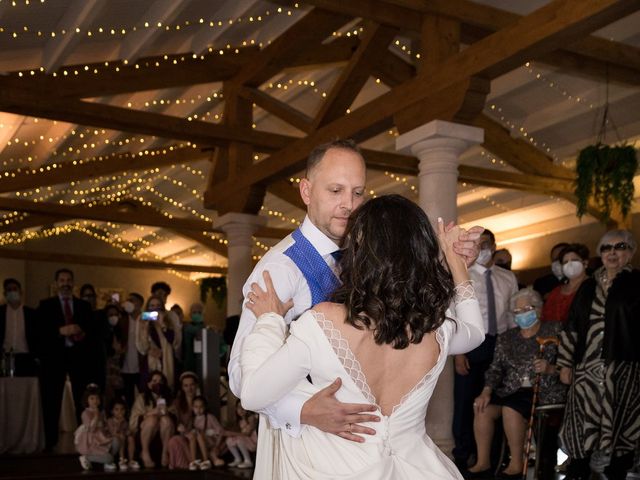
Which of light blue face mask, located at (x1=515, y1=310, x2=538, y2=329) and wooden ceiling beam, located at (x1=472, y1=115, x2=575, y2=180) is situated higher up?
wooden ceiling beam, located at (x1=472, y1=115, x2=575, y2=180)

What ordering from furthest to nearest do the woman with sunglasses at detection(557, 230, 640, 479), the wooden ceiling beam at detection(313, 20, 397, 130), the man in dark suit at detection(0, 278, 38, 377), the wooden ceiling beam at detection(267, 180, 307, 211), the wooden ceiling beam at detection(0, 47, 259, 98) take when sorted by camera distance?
1. the wooden ceiling beam at detection(267, 180, 307, 211)
2. the man in dark suit at detection(0, 278, 38, 377)
3. the wooden ceiling beam at detection(0, 47, 259, 98)
4. the wooden ceiling beam at detection(313, 20, 397, 130)
5. the woman with sunglasses at detection(557, 230, 640, 479)

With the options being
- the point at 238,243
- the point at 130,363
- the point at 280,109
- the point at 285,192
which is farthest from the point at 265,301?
the point at 285,192

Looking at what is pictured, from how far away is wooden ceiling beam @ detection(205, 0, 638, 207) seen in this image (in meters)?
4.97

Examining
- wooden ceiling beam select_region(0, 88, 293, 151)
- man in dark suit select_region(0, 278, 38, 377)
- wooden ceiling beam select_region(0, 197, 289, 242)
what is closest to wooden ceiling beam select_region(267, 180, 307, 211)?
wooden ceiling beam select_region(0, 197, 289, 242)

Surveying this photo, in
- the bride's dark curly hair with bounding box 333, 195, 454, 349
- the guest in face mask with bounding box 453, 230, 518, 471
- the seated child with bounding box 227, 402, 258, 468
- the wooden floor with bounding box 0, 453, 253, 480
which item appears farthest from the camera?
the seated child with bounding box 227, 402, 258, 468

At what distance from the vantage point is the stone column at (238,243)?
9.99 metres

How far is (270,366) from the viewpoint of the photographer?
176cm

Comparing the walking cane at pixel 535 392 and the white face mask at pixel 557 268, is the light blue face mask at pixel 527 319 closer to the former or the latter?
the walking cane at pixel 535 392

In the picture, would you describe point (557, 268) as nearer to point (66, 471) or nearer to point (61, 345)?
point (66, 471)

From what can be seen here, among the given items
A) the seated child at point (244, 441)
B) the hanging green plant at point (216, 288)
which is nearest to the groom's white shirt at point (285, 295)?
the seated child at point (244, 441)

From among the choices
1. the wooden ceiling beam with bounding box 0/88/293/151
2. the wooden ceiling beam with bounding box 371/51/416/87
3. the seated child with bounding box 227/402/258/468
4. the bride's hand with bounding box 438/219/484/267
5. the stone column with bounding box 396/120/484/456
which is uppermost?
the wooden ceiling beam with bounding box 371/51/416/87

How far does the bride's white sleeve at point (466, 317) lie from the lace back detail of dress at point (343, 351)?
29 cm

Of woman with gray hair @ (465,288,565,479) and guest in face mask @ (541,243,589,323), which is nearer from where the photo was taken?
woman with gray hair @ (465,288,565,479)

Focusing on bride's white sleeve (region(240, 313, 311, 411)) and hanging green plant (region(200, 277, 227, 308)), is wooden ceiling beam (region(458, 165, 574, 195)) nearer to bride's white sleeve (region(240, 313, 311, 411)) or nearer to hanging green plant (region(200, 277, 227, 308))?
bride's white sleeve (region(240, 313, 311, 411))
